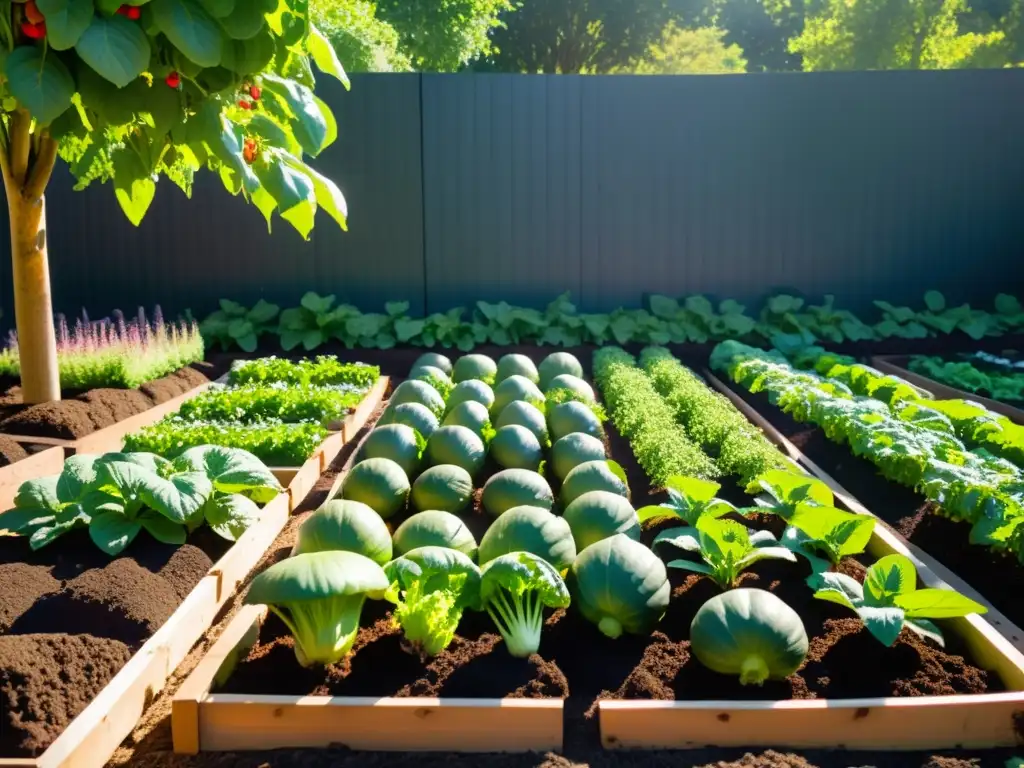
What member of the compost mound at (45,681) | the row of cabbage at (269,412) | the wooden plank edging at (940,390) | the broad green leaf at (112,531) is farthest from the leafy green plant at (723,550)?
the wooden plank edging at (940,390)

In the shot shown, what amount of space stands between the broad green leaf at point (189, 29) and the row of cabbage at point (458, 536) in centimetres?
127

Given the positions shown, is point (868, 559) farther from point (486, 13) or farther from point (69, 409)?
point (486, 13)

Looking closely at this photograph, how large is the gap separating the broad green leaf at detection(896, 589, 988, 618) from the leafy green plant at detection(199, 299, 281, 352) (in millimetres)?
5717

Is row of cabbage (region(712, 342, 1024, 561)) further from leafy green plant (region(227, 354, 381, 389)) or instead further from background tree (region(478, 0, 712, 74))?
background tree (region(478, 0, 712, 74))

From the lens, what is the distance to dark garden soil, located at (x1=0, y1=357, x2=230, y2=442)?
4.26 meters

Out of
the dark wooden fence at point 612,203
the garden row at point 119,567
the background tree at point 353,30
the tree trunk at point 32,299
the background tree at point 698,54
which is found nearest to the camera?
the garden row at point 119,567

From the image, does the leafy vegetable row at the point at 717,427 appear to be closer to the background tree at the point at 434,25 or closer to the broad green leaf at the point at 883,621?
the broad green leaf at the point at 883,621

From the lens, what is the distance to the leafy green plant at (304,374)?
565cm

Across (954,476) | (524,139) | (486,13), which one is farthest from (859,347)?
(486,13)

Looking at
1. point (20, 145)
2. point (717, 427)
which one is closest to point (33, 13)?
point (20, 145)

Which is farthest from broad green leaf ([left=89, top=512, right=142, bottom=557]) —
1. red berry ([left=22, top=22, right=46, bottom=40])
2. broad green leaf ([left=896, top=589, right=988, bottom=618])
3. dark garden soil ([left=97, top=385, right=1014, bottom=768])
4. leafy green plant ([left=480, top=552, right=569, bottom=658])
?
broad green leaf ([left=896, top=589, right=988, bottom=618])

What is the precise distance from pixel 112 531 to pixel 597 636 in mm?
1545

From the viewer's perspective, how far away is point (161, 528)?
117 inches

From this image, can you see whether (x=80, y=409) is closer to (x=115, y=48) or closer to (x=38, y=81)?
(x=38, y=81)
